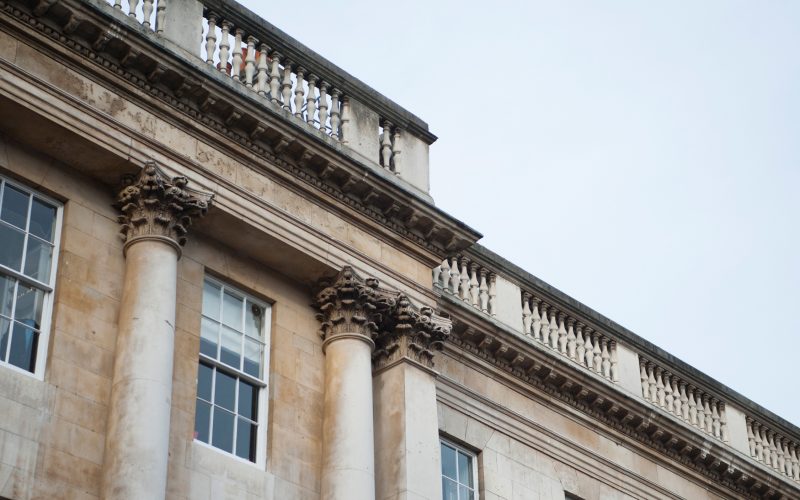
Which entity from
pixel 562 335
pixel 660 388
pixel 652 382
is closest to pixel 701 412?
pixel 660 388

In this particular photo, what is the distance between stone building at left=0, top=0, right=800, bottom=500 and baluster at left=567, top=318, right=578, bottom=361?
1.13ft

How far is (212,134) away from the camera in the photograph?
20641mm

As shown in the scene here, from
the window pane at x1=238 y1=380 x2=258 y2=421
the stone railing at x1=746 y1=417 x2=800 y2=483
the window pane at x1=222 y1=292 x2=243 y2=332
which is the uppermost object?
the stone railing at x1=746 y1=417 x2=800 y2=483

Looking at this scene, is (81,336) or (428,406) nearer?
(81,336)

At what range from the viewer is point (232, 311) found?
20.7 m

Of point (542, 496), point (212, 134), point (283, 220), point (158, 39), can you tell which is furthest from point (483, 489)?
point (158, 39)

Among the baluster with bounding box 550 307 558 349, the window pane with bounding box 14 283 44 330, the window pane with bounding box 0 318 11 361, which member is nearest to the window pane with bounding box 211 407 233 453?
the window pane with bounding box 14 283 44 330

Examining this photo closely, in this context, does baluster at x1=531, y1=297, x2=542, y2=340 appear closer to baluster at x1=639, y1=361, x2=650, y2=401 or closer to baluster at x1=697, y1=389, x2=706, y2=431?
baluster at x1=639, y1=361, x2=650, y2=401

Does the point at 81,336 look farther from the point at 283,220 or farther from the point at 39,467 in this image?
the point at 283,220

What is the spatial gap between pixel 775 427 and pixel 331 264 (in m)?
11.8

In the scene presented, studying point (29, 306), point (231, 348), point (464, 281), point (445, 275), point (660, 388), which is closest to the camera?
point (29, 306)

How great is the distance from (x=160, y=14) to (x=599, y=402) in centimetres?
988

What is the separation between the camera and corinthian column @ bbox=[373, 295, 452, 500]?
2067 cm

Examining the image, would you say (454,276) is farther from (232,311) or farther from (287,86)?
(232,311)
